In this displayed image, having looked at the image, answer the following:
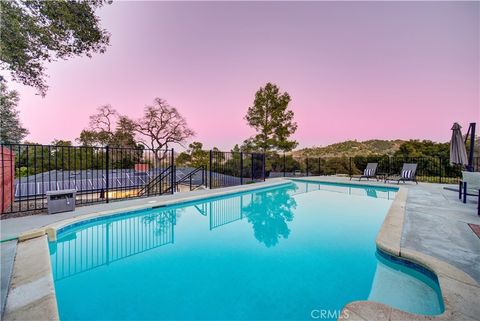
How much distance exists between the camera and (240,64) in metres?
12.0

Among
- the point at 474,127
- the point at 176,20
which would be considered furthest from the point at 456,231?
the point at 176,20

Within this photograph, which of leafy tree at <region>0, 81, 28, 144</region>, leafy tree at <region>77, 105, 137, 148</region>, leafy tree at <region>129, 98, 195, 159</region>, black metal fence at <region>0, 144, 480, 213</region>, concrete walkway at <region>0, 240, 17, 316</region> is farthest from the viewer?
leafy tree at <region>129, 98, 195, 159</region>

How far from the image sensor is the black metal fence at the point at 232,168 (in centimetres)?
1012

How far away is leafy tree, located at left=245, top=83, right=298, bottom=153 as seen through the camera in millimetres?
16031

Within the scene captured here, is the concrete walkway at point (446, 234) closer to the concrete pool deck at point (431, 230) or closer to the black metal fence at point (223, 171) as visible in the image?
the concrete pool deck at point (431, 230)

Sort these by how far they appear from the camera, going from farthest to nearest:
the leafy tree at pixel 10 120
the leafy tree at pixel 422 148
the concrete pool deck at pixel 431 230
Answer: the leafy tree at pixel 422 148 → the leafy tree at pixel 10 120 → the concrete pool deck at pixel 431 230

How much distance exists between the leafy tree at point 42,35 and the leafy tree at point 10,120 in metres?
10.2

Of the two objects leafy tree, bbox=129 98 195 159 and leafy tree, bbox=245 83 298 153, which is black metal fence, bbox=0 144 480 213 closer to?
leafy tree, bbox=245 83 298 153

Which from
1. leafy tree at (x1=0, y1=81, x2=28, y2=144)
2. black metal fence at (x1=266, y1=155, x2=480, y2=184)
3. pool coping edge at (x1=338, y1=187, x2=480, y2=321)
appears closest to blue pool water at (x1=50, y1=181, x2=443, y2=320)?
pool coping edge at (x1=338, y1=187, x2=480, y2=321)

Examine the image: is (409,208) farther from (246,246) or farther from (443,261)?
(246,246)

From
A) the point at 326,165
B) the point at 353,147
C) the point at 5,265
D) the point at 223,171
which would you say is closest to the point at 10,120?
the point at 223,171

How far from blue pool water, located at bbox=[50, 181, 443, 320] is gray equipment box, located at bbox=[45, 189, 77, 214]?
900mm

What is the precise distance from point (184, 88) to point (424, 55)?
13.7 meters

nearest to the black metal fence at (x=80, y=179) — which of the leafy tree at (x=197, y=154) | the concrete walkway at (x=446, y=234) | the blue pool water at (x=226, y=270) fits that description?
the blue pool water at (x=226, y=270)
